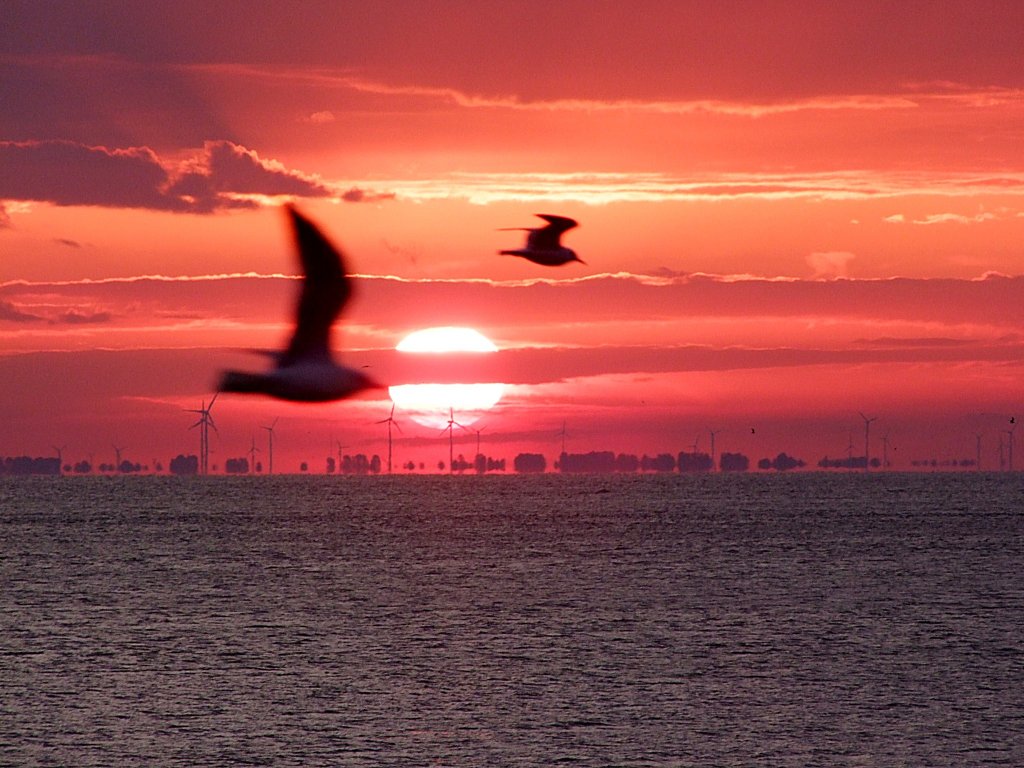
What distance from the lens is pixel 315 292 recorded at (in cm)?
3134

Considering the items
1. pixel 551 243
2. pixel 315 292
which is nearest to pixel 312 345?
pixel 315 292

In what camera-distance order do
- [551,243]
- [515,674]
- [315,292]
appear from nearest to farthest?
[315,292] → [551,243] → [515,674]

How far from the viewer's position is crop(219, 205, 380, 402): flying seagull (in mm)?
29000

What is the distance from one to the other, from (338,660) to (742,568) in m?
91.7

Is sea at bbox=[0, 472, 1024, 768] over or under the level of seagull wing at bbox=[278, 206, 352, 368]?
under

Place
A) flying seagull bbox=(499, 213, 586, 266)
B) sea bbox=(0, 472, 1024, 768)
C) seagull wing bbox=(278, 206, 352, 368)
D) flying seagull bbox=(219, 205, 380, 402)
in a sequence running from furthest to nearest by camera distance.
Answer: sea bbox=(0, 472, 1024, 768) → flying seagull bbox=(499, 213, 586, 266) → seagull wing bbox=(278, 206, 352, 368) → flying seagull bbox=(219, 205, 380, 402)

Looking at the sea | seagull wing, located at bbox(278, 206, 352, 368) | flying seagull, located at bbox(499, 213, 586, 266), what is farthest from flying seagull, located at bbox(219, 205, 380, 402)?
the sea

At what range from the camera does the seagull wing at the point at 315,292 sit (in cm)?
3102

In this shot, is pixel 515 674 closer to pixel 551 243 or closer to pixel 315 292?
pixel 551 243

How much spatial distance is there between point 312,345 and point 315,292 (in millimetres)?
1165

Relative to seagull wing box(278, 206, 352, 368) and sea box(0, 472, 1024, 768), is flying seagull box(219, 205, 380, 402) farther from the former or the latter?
sea box(0, 472, 1024, 768)

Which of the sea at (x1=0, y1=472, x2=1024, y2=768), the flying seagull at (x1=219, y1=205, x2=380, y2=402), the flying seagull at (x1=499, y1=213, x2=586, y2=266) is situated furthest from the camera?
the sea at (x1=0, y1=472, x2=1024, y2=768)

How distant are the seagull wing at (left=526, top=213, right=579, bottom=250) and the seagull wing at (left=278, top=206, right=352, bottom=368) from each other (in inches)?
742

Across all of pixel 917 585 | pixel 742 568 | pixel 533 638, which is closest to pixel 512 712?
pixel 533 638
